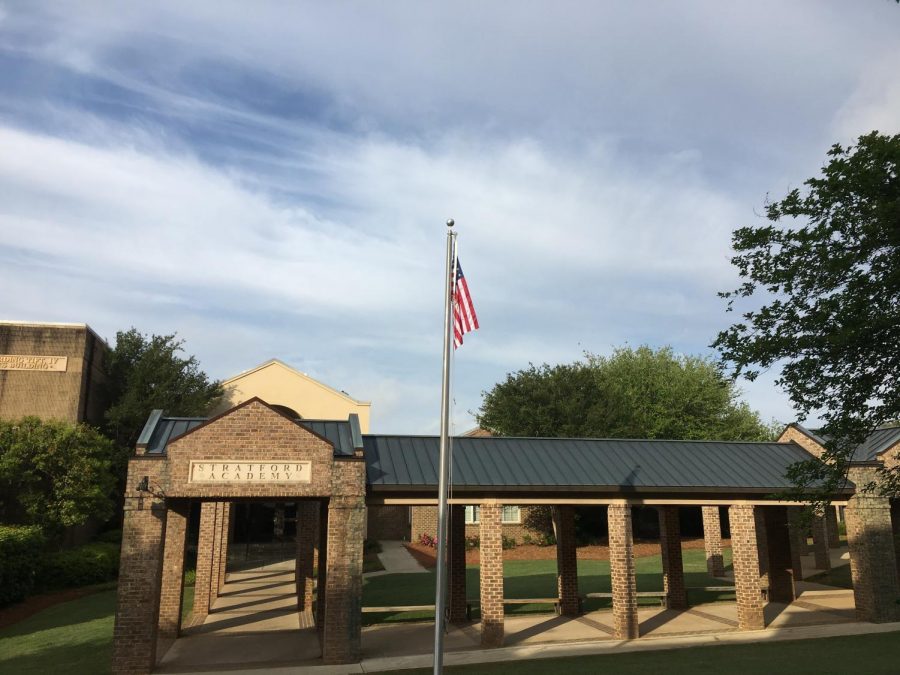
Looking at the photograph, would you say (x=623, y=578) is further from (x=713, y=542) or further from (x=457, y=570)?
(x=713, y=542)

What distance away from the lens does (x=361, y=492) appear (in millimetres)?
17297

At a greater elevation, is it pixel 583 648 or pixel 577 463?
pixel 577 463

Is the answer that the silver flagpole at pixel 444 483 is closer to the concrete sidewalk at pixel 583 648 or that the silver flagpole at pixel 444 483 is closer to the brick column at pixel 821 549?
the concrete sidewalk at pixel 583 648

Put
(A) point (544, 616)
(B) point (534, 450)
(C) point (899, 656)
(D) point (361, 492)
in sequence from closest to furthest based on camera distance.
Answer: (C) point (899, 656), (D) point (361, 492), (B) point (534, 450), (A) point (544, 616)

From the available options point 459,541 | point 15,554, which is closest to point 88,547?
point 15,554

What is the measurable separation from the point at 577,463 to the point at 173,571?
38.5 feet

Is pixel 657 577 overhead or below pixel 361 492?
below

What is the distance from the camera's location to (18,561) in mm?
26016

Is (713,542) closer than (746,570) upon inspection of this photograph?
No

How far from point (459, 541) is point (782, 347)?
13.2m

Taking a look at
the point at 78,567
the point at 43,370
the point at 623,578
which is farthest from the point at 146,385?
the point at 623,578

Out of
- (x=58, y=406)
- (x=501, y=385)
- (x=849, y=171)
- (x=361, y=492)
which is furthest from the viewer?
(x=501, y=385)

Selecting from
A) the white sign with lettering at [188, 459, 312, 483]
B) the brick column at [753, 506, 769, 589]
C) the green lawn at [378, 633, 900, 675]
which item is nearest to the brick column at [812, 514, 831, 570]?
the brick column at [753, 506, 769, 589]

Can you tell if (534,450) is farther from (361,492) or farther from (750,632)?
(750,632)
